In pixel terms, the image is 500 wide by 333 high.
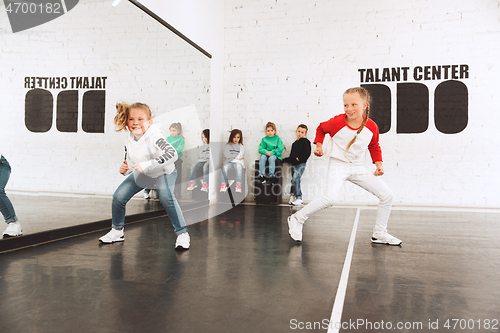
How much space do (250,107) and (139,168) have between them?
15.4ft

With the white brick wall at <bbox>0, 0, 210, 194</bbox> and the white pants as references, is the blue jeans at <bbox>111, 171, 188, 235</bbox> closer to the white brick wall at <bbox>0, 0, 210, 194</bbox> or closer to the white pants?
the white brick wall at <bbox>0, 0, 210, 194</bbox>

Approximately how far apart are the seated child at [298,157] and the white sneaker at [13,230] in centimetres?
440

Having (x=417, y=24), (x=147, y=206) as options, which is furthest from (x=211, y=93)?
(x=417, y=24)

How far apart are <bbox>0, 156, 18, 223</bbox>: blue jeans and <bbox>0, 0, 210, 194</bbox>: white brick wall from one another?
0.13 feet

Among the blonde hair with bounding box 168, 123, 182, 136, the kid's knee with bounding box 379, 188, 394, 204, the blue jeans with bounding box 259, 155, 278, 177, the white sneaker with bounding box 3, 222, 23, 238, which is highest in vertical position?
the blonde hair with bounding box 168, 123, 182, 136

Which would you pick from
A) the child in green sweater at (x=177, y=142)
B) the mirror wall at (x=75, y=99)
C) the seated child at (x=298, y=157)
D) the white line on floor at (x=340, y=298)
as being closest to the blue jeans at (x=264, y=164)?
the seated child at (x=298, y=157)

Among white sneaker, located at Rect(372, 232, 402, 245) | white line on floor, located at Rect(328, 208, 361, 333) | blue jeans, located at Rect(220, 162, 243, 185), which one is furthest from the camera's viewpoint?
blue jeans, located at Rect(220, 162, 243, 185)

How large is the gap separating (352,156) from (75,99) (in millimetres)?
2440

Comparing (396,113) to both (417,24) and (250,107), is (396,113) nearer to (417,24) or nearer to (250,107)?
(417,24)

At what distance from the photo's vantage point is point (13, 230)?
9.01 feet

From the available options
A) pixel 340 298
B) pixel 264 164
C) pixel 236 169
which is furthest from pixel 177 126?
pixel 340 298

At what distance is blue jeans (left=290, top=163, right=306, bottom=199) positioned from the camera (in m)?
6.50

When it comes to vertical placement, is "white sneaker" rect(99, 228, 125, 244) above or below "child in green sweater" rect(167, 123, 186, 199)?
below

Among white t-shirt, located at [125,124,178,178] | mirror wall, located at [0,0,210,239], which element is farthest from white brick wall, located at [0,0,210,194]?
white t-shirt, located at [125,124,178,178]
